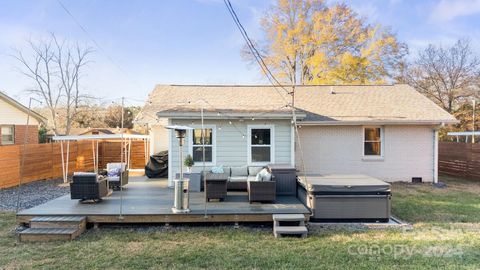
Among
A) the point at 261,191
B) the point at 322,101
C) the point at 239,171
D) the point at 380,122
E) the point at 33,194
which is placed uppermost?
the point at 322,101

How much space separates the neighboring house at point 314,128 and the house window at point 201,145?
31 millimetres

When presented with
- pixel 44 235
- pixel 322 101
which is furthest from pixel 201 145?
pixel 322 101

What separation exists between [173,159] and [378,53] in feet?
63.5

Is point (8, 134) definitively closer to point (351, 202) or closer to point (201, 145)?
point (201, 145)

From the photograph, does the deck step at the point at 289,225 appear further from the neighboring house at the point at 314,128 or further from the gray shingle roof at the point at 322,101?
the gray shingle roof at the point at 322,101

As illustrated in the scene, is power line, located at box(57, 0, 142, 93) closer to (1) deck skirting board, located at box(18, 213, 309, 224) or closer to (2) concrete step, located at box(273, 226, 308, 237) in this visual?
(1) deck skirting board, located at box(18, 213, 309, 224)

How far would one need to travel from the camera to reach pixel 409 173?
1191cm

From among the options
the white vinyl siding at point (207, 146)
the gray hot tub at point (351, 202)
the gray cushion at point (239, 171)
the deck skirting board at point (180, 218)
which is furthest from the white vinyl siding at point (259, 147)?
the deck skirting board at point (180, 218)

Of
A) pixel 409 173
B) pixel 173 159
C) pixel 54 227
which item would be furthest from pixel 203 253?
pixel 409 173

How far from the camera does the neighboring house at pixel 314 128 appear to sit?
9.75 m

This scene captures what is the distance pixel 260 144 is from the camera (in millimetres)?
9867

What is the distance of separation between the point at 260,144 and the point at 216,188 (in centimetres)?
278

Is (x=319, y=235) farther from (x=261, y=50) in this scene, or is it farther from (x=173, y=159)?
(x=261, y=50)

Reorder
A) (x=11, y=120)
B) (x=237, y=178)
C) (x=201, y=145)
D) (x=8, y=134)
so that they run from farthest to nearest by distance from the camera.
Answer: (x=11, y=120)
(x=8, y=134)
(x=201, y=145)
(x=237, y=178)
